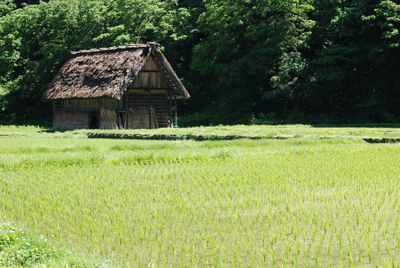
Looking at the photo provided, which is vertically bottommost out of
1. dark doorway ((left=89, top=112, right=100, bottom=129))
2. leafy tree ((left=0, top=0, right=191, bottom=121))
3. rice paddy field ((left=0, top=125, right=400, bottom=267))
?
rice paddy field ((left=0, top=125, right=400, bottom=267))

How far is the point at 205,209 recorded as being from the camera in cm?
619

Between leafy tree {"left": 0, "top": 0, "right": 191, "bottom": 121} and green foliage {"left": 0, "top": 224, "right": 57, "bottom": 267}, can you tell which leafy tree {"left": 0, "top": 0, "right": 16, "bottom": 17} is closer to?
leafy tree {"left": 0, "top": 0, "right": 191, "bottom": 121}

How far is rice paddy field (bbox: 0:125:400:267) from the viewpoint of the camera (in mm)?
4273

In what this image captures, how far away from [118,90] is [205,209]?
20.3m

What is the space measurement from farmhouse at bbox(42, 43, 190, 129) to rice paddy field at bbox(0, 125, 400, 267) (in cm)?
1581

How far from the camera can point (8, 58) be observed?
3234 centimetres

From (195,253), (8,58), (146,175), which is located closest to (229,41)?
(8,58)

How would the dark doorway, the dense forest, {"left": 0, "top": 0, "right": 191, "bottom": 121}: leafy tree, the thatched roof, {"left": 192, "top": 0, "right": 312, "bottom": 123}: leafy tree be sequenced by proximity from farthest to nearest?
{"left": 0, "top": 0, "right": 191, "bottom": 121}: leafy tree
the dark doorway
{"left": 192, "top": 0, "right": 312, "bottom": 123}: leafy tree
the thatched roof
the dense forest

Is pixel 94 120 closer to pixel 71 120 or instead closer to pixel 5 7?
pixel 71 120

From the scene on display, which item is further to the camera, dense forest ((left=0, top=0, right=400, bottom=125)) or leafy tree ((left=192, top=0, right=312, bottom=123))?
leafy tree ((left=192, top=0, right=312, bottom=123))

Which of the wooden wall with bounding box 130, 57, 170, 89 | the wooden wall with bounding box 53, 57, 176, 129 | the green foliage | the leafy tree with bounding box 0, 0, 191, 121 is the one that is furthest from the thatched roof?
the green foliage

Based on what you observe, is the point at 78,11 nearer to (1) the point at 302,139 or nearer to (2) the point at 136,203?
(1) the point at 302,139

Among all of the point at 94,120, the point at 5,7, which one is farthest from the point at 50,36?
the point at 94,120

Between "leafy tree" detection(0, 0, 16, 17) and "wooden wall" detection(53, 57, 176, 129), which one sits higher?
"leafy tree" detection(0, 0, 16, 17)
